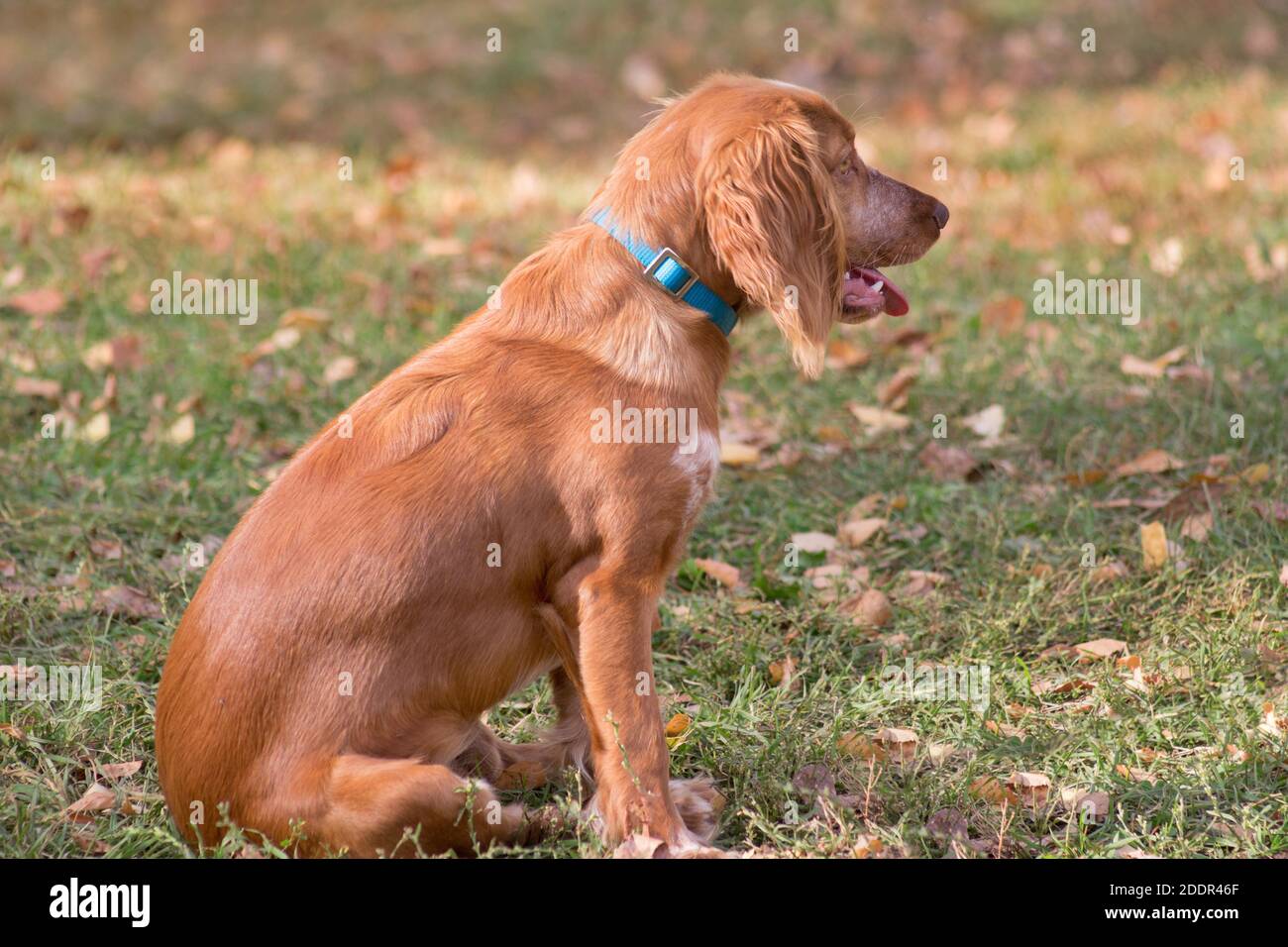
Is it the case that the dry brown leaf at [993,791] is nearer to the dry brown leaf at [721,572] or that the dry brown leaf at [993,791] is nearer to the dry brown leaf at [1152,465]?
the dry brown leaf at [721,572]

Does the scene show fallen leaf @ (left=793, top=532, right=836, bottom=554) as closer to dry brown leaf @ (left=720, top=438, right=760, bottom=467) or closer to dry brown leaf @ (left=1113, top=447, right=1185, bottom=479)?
dry brown leaf @ (left=720, top=438, right=760, bottom=467)

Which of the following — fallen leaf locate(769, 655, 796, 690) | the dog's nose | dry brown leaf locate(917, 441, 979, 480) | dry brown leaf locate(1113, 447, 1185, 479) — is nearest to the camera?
the dog's nose

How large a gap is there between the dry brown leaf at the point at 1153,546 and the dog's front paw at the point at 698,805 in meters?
1.69

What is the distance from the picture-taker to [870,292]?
11.9 ft

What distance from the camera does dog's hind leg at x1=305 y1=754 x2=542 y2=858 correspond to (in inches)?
111

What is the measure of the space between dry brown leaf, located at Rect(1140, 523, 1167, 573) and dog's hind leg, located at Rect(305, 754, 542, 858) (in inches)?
91.0

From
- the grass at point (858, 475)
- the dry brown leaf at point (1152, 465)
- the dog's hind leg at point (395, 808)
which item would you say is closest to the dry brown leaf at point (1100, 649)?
the grass at point (858, 475)

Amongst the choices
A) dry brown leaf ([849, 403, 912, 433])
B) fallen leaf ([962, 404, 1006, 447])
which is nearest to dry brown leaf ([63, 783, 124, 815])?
dry brown leaf ([849, 403, 912, 433])

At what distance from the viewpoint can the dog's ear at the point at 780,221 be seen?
10.5 feet

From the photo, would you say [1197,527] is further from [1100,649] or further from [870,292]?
[870,292]

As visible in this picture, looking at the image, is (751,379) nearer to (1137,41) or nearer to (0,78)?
(1137,41)

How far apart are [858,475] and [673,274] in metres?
1.88
